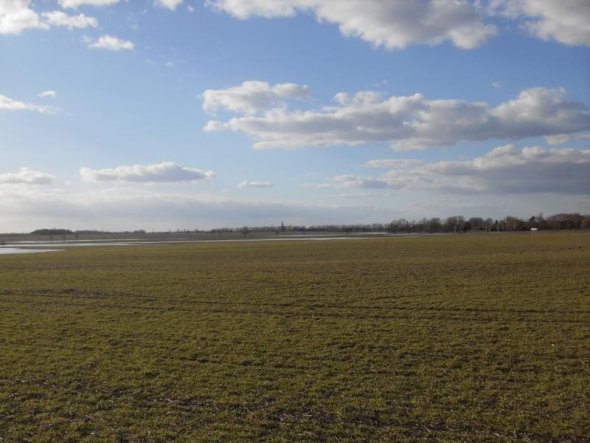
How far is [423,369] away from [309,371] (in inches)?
86.0

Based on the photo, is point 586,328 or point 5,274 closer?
point 586,328

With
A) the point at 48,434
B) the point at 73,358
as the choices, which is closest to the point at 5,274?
the point at 73,358

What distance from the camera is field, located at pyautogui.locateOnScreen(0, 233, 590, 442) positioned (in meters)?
7.61

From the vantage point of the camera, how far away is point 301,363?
11.0m

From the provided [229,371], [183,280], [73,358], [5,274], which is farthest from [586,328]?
[5,274]

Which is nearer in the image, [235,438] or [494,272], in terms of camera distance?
[235,438]

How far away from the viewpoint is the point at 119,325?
50.6ft

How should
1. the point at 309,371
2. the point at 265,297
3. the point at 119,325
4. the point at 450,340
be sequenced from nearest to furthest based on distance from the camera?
the point at 309,371 < the point at 450,340 < the point at 119,325 < the point at 265,297

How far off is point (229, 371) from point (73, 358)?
3.67m

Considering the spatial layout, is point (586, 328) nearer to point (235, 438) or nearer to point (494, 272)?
point (235, 438)

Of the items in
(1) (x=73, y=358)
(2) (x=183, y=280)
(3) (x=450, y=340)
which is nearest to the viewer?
(1) (x=73, y=358)

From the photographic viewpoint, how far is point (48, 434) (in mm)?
7383

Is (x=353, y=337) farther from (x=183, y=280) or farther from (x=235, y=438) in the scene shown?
(x=183, y=280)

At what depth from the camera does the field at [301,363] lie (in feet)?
25.0
